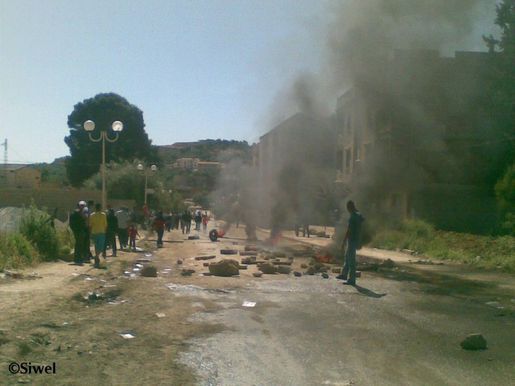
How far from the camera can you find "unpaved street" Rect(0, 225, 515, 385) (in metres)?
6.04

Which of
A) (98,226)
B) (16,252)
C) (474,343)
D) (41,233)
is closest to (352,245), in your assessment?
(474,343)

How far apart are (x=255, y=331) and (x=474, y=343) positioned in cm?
254

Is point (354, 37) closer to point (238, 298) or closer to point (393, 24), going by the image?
point (393, 24)

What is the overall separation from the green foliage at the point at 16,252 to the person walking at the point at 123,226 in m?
5.23

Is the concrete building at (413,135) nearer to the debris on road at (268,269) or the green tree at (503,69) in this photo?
the green tree at (503,69)

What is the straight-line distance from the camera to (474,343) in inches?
282

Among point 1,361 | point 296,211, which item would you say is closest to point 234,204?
point 296,211

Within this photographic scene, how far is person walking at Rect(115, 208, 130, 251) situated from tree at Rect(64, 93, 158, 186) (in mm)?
40323

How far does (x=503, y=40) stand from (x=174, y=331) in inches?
860

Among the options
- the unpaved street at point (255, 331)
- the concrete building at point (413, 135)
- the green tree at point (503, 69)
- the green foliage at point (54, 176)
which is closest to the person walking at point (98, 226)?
the unpaved street at point (255, 331)

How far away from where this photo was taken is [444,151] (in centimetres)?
2588

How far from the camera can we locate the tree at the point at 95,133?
61.7 metres

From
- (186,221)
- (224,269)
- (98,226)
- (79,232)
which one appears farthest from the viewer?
(186,221)

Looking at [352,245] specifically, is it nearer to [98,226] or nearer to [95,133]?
[98,226]
